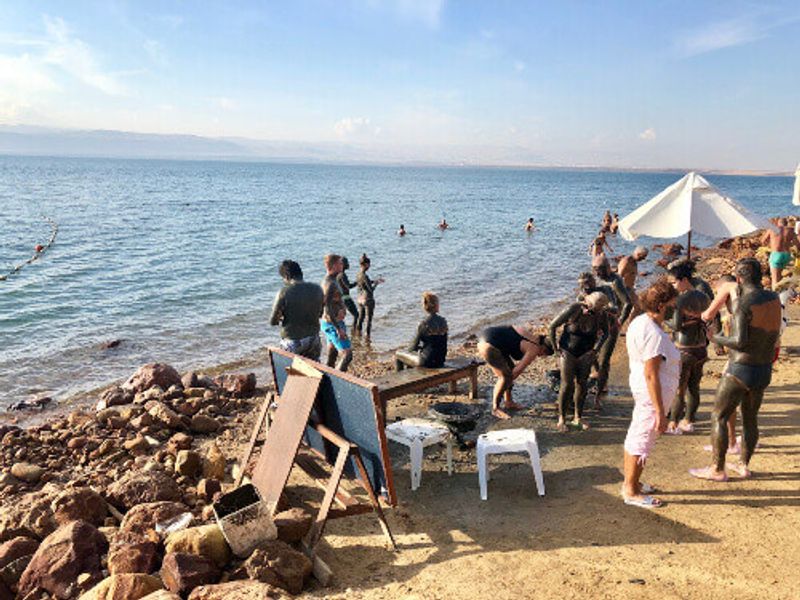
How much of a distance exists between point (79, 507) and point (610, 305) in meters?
6.64

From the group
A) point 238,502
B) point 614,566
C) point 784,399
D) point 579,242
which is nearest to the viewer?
point 614,566

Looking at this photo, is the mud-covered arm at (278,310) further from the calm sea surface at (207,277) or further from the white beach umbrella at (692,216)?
the calm sea surface at (207,277)

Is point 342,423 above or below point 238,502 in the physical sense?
above

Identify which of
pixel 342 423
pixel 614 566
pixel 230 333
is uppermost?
pixel 342 423

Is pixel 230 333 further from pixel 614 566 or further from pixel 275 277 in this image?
pixel 614 566

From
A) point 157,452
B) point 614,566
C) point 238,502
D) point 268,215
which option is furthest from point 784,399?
point 268,215

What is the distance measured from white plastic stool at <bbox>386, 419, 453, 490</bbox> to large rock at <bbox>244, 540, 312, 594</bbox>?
5.91 ft

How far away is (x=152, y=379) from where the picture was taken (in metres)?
10.7

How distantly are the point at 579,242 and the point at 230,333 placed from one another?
27.3 metres

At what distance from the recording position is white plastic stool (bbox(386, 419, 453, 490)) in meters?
6.32

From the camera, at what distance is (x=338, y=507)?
544 centimetres

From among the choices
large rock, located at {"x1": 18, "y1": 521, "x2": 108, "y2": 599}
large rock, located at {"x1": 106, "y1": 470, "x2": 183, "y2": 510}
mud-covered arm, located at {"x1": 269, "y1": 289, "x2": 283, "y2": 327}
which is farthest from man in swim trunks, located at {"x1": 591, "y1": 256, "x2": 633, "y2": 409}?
large rock, located at {"x1": 18, "y1": 521, "x2": 108, "y2": 599}

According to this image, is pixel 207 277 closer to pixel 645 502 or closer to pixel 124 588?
pixel 124 588

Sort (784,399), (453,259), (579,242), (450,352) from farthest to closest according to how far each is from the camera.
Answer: (579,242) → (453,259) → (450,352) → (784,399)
